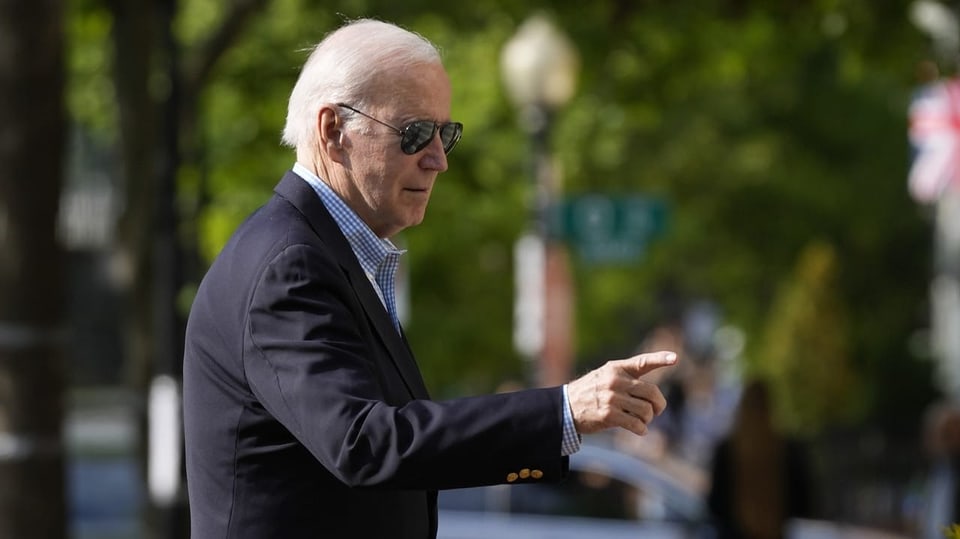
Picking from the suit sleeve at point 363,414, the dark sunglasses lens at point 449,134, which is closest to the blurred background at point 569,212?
the dark sunglasses lens at point 449,134

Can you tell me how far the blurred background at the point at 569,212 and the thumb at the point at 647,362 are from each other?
154cm

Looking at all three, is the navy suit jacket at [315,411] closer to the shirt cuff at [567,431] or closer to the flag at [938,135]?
the shirt cuff at [567,431]

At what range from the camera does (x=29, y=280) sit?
721 cm

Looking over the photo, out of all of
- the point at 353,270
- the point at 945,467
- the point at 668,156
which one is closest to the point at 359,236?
the point at 353,270

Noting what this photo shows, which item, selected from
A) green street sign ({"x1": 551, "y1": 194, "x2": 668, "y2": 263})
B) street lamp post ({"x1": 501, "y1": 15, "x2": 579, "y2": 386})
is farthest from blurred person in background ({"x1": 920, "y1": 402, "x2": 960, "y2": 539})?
green street sign ({"x1": 551, "y1": 194, "x2": 668, "y2": 263})

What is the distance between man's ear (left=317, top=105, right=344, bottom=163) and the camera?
310 cm

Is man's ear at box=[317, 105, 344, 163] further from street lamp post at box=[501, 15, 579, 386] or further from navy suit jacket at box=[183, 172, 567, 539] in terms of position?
street lamp post at box=[501, 15, 579, 386]

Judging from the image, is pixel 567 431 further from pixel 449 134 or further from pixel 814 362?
pixel 814 362

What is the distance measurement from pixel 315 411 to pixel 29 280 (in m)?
4.62

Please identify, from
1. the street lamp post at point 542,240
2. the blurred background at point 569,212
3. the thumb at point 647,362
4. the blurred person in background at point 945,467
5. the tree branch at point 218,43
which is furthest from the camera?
the street lamp post at point 542,240

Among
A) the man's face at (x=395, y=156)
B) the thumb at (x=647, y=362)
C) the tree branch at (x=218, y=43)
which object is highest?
the tree branch at (x=218, y=43)

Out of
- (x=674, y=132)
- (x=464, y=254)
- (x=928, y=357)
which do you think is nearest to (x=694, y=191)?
(x=674, y=132)

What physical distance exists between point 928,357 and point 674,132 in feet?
16.3

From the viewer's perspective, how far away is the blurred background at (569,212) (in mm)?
7383
